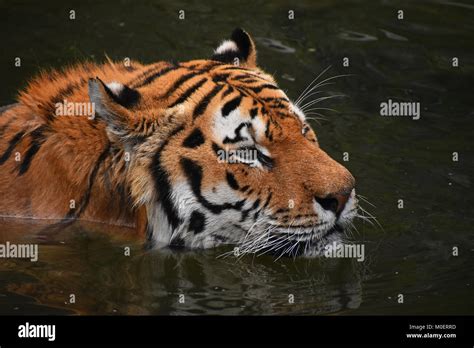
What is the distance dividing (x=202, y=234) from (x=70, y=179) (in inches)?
35.6

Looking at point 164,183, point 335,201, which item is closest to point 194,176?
point 164,183

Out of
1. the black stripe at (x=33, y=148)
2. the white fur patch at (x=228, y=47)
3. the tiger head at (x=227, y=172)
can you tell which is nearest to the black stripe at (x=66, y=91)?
the black stripe at (x=33, y=148)

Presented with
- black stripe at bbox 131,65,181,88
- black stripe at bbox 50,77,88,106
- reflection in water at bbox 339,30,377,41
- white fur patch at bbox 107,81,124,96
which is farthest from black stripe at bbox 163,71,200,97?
reflection in water at bbox 339,30,377,41

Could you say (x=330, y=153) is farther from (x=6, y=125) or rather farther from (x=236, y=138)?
(x=6, y=125)

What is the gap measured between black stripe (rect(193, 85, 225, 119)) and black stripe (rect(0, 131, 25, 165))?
1.16 metres

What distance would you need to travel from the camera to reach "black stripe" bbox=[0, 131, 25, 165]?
6906 mm

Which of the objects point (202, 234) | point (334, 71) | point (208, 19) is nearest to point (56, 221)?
point (202, 234)

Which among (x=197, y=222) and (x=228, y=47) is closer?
(x=197, y=222)

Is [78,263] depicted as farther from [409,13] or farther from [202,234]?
[409,13]

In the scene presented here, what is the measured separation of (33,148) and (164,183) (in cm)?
91

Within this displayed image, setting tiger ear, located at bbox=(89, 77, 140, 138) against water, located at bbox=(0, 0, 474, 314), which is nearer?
tiger ear, located at bbox=(89, 77, 140, 138)

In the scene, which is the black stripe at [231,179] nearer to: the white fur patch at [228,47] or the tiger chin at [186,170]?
the tiger chin at [186,170]

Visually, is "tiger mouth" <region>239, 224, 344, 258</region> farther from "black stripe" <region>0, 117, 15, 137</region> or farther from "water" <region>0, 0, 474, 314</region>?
"black stripe" <region>0, 117, 15, 137</region>

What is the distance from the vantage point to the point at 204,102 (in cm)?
675
